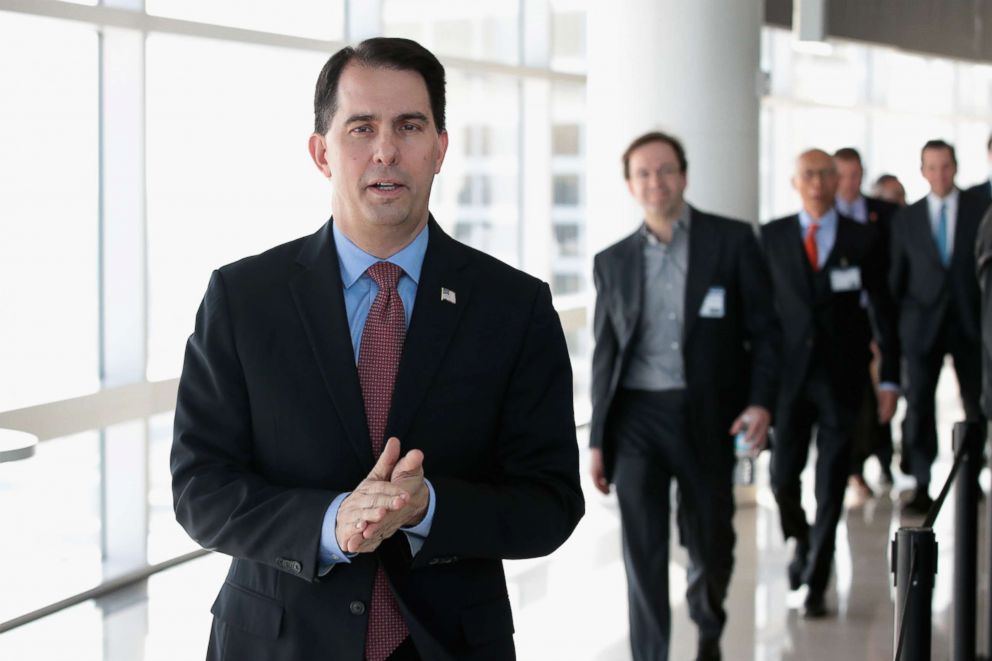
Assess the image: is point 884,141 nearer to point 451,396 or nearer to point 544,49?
point 544,49

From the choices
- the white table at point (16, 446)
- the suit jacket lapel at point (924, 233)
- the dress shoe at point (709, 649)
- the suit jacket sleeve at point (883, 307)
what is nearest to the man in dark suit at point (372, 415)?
the white table at point (16, 446)

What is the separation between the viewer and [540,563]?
735 centimetres

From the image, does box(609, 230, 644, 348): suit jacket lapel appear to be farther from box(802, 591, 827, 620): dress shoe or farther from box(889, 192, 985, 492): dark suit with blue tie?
box(889, 192, 985, 492): dark suit with blue tie

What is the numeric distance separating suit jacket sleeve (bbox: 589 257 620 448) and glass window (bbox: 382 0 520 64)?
5722 millimetres

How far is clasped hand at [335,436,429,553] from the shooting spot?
2.02 metres

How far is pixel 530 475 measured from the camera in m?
2.32

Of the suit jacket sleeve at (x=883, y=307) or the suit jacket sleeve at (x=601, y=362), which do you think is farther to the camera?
the suit jacket sleeve at (x=883, y=307)

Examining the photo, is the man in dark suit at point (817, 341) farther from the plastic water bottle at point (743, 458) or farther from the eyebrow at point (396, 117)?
the eyebrow at point (396, 117)

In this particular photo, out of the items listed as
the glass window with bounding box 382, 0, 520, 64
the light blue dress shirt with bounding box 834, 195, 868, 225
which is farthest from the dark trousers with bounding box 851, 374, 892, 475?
the glass window with bounding box 382, 0, 520, 64

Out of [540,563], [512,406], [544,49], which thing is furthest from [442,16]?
[512,406]

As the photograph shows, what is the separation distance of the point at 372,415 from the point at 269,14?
6.44 meters

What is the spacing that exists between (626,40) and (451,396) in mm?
6436

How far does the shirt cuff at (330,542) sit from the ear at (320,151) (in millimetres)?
609

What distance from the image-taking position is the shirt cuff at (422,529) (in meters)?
2.16
